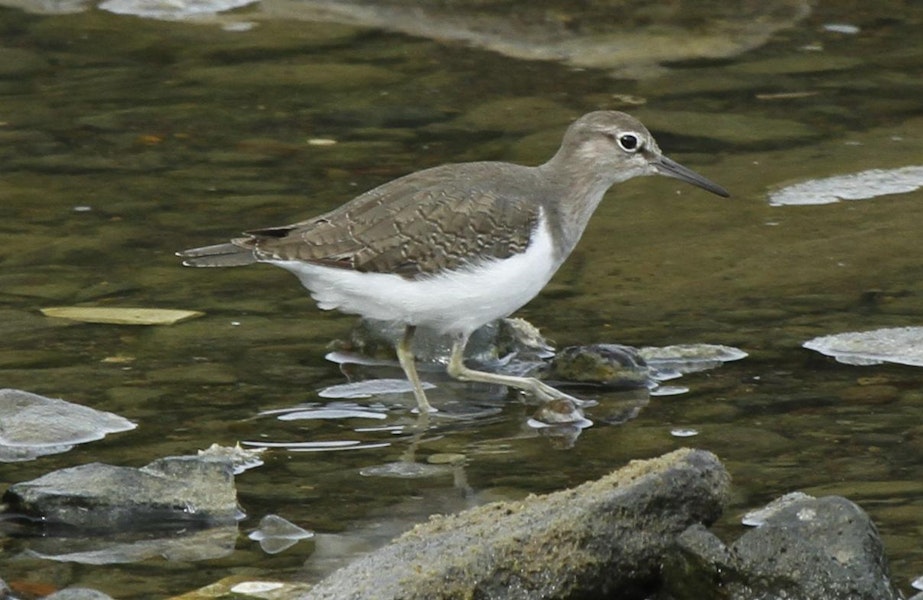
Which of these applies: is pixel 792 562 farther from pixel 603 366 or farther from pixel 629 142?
pixel 629 142

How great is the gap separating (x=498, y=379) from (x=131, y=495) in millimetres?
1958

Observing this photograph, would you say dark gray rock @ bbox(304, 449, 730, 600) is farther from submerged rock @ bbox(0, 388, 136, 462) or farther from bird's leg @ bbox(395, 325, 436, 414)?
bird's leg @ bbox(395, 325, 436, 414)

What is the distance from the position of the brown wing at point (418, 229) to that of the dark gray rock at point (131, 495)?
1388mm

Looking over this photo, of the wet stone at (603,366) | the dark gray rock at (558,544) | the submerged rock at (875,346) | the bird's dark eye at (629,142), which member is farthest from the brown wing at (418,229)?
the dark gray rock at (558,544)

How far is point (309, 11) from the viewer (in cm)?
1273

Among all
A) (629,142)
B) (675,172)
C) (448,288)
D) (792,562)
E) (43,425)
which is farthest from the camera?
(675,172)

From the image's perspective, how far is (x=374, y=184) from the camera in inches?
374

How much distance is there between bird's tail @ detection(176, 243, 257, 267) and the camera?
23.1 ft

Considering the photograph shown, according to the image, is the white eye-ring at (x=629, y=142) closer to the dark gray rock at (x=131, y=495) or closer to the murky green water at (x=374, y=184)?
the murky green water at (x=374, y=184)

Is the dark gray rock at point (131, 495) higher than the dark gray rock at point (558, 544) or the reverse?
the reverse

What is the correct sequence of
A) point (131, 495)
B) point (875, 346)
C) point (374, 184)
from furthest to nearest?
point (374, 184), point (875, 346), point (131, 495)

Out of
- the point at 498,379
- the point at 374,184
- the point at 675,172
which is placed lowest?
the point at 498,379

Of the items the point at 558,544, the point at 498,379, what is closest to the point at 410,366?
the point at 498,379

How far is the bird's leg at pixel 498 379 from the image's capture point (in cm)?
687
